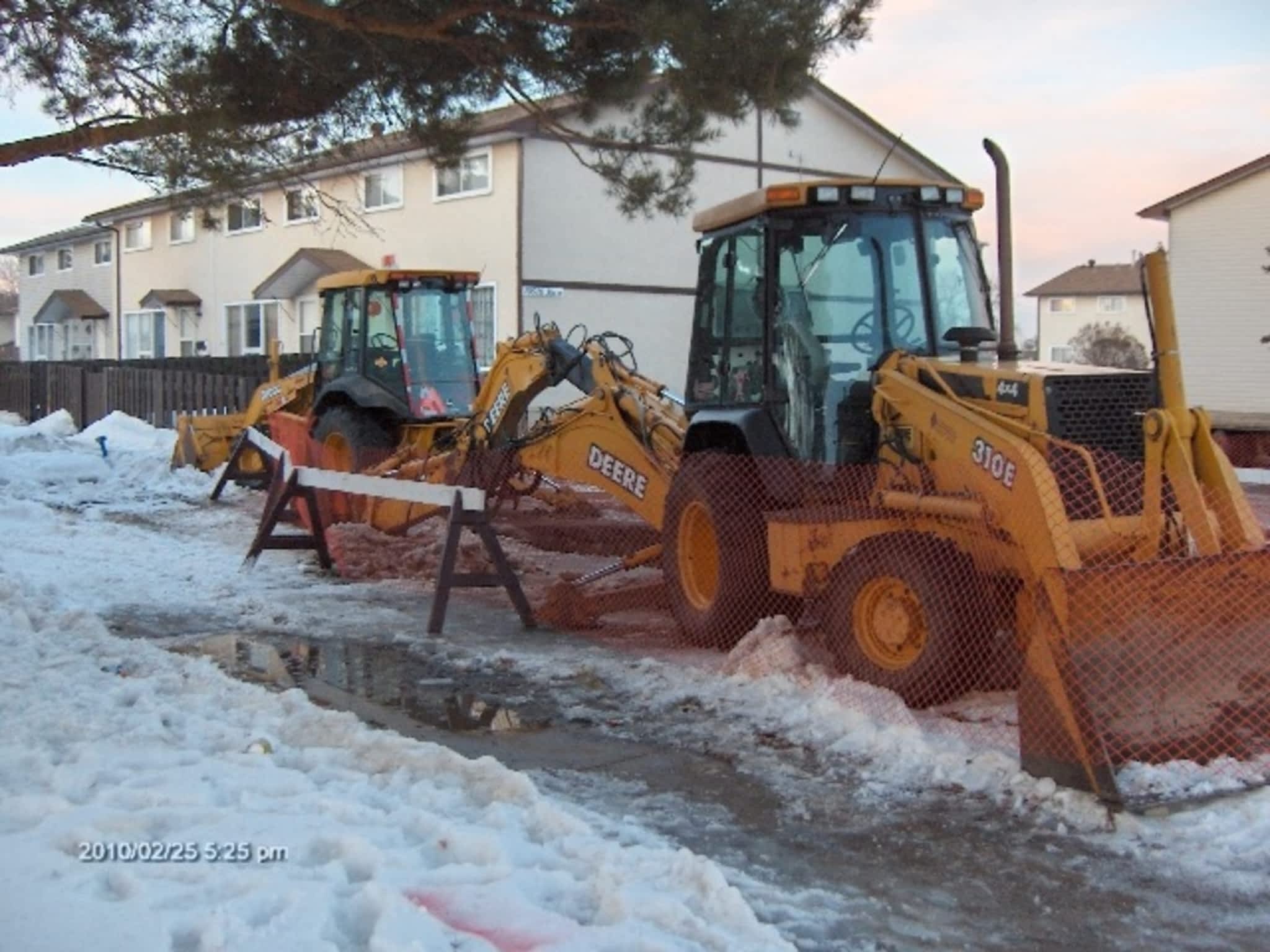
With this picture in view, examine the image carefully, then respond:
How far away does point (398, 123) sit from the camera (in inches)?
393

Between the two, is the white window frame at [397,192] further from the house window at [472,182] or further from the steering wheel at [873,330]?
the steering wheel at [873,330]

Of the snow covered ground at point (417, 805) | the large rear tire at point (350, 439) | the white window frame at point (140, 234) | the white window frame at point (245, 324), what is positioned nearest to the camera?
the snow covered ground at point (417, 805)

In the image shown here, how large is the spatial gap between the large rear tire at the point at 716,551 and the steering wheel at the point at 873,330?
0.98m

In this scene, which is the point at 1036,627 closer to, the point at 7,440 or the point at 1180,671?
the point at 1180,671

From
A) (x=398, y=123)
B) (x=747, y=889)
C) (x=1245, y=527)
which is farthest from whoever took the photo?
(x=398, y=123)

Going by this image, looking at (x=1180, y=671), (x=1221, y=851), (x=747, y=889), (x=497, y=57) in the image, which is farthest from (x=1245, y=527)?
(x=497, y=57)

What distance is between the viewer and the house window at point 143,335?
38.1 metres

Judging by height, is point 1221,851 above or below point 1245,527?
below

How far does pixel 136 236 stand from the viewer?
38.7 metres

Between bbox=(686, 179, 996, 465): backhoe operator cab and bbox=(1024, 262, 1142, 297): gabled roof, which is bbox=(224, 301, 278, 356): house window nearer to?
bbox=(686, 179, 996, 465): backhoe operator cab

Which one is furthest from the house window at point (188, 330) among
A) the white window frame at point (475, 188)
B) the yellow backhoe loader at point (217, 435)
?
the yellow backhoe loader at point (217, 435)

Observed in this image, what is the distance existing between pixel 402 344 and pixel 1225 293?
20.0 metres

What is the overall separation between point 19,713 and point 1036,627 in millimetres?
4430

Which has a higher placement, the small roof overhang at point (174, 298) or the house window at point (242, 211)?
the small roof overhang at point (174, 298)
